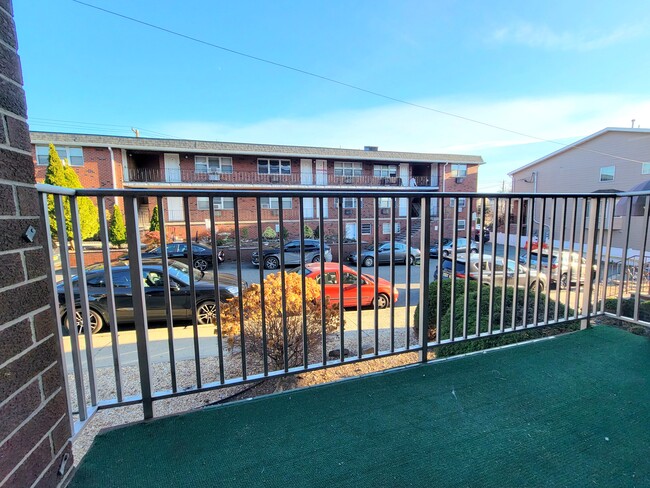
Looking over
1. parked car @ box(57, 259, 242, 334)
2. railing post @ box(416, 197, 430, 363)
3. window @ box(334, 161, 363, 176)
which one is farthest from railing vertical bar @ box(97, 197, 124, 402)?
window @ box(334, 161, 363, 176)

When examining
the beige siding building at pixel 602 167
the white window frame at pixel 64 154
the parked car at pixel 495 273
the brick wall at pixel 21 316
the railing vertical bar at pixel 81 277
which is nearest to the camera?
the brick wall at pixel 21 316

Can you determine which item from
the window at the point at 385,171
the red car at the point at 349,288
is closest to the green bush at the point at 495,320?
the red car at the point at 349,288

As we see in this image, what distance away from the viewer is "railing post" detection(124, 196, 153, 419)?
1.27 m

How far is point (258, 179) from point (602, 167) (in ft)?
56.3

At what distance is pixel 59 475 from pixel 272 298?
76.1 inches

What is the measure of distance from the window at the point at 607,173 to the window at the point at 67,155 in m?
24.9

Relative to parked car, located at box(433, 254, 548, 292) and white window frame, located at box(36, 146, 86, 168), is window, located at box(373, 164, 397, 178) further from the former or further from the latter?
white window frame, located at box(36, 146, 86, 168)

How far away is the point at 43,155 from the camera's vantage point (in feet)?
45.2

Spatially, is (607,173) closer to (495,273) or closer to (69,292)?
(495,273)

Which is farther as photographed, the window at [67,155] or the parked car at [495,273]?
the window at [67,155]

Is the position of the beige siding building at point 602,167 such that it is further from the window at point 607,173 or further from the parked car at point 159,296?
the parked car at point 159,296

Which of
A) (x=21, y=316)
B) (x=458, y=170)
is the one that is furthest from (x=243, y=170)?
(x=21, y=316)

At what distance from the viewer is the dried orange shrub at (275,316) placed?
286 cm

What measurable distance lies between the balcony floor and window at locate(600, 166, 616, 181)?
16979 mm
